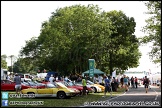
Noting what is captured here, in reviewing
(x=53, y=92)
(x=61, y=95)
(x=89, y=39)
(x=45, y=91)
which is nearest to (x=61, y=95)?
(x=61, y=95)

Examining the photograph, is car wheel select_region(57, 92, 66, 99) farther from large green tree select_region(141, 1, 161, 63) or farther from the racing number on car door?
large green tree select_region(141, 1, 161, 63)

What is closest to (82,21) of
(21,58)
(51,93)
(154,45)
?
(154,45)

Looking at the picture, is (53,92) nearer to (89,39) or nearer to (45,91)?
(45,91)

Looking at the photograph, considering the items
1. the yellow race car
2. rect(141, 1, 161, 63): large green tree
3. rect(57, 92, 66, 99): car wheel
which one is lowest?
rect(57, 92, 66, 99): car wheel

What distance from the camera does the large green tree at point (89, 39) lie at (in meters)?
60.7

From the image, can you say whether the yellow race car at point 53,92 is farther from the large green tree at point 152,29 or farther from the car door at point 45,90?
the large green tree at point 152,29

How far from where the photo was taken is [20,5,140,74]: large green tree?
6069 cm

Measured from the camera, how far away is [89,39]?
6091cm

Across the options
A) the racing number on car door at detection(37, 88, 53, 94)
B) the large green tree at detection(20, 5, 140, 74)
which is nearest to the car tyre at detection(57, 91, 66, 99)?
the racing number on car door at detection(37, 88, 53, 94)

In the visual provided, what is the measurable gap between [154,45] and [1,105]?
88.0 feet

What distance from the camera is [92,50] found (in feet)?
198

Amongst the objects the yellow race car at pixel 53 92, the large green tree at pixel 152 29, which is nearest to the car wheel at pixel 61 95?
the yellow race car at pixel 53 92

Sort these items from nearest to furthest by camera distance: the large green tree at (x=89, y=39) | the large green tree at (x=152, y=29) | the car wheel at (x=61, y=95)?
the car wheel at (x=61, y=95) → the large green tree at (x=152, y=29) → the large green tree at (x=89, y=39)

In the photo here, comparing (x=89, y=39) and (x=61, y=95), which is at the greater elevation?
(x=89, y=39)
